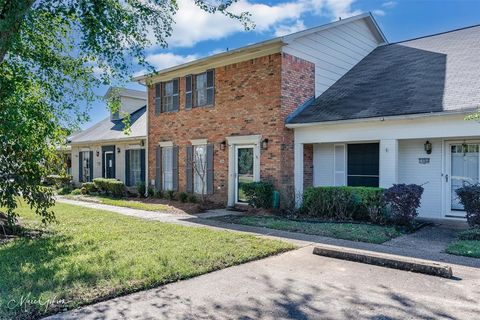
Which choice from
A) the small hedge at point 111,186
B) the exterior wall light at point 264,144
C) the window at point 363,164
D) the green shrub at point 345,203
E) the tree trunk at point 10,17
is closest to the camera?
the tree trunk at point 10,17

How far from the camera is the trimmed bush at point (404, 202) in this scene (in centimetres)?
848

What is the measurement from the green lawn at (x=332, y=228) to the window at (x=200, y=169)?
141 inches

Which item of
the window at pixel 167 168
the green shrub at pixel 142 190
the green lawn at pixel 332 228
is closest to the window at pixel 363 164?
the green lawn at pixel 332 228

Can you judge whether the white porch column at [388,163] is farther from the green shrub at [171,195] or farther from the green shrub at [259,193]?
the green shrub at [171,195]

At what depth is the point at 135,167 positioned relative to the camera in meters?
17.7

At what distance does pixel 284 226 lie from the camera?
8.95m

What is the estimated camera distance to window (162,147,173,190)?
15270 mm

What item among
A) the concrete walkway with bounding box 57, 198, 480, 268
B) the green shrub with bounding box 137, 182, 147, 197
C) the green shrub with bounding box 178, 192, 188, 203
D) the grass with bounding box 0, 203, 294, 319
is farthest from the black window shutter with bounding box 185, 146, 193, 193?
the grass with bounding box 0, 203, 294, 319

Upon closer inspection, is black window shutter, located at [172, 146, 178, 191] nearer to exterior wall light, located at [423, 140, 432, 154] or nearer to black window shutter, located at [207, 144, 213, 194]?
black window shutter, located at [207, 144, 213, 194]

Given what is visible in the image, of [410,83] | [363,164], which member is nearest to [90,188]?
[363,164]

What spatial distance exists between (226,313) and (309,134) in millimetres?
8220

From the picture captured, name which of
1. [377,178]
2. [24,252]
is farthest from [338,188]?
[24,252]

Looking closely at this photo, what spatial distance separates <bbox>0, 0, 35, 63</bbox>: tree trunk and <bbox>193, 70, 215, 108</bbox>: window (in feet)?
24.8

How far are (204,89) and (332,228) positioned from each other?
7.69m
